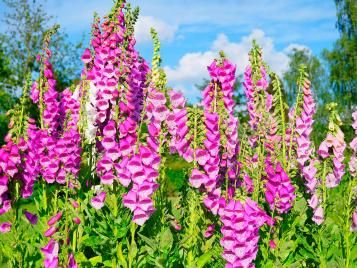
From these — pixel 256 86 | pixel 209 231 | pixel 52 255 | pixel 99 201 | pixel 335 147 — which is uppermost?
pixel 256 86

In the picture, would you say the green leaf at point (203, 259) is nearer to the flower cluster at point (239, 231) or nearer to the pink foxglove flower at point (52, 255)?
the flower cluster at point (239, 231)

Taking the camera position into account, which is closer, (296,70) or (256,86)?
(256,86)

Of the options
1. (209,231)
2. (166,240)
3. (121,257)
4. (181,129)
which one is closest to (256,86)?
(181,129)

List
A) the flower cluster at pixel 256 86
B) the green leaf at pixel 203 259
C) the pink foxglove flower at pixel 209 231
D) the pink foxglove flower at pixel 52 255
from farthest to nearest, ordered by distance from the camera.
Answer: the flower cluster at pixel 256 86
the pink foxglove flower at pixel 209 231
the green leaf at pixel 203 259
the pink foxglove flower at pixel 52 255

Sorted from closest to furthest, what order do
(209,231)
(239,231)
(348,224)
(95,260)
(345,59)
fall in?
(239,231), (209,231), (95,260), (348,224), (345,59)

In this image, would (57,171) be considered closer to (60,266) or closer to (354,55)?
(60,266)

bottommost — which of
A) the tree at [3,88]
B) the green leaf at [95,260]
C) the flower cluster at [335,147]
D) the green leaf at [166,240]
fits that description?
the green leaf at [95,260]

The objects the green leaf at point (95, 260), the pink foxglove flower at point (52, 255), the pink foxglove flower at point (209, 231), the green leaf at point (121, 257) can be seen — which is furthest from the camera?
the green leaf at point (95, 260)

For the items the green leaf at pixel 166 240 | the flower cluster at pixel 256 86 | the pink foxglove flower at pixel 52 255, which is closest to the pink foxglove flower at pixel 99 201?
the green leaf at pixel 166 240

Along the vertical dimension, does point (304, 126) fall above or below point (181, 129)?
above

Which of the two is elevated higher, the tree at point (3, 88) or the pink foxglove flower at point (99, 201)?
the tree at point (3, 88)

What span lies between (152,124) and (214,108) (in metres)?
0.45

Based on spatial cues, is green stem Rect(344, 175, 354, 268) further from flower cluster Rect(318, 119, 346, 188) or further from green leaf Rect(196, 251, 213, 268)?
green leaf Rect(196, 251, 213, 268)

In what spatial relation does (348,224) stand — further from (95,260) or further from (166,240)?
(95,260)
